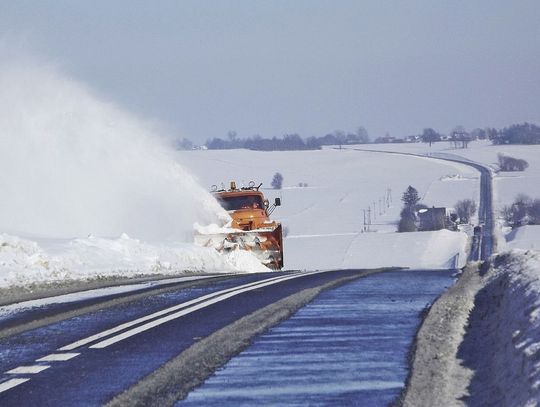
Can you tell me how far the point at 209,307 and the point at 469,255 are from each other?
67.3 meters

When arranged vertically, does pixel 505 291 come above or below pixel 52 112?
below

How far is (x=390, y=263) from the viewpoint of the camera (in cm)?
7669

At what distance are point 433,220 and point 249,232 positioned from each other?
82929mm

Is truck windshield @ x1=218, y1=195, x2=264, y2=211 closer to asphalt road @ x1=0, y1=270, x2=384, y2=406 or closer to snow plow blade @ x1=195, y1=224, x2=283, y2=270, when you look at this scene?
snow plow blade @ x1=195, y1=224, x2=283, y2=270

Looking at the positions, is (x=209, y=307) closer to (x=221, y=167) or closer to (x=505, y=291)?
(x=505, y=291)

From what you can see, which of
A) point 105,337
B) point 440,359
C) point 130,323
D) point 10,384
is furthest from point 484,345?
point 10,384

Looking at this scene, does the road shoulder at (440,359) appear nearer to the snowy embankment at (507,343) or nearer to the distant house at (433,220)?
the snowy embankment at (507,343)

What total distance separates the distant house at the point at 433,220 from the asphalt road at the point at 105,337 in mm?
95138

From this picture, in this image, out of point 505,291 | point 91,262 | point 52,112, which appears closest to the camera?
point 505,291

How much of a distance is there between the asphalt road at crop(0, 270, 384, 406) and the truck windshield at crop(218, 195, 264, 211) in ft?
47.6

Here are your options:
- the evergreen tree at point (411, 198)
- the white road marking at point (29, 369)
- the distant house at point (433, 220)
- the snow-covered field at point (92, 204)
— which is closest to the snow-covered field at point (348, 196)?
the evergreen tree at point (411, 198)

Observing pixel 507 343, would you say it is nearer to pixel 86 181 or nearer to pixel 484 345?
pixel 484 345

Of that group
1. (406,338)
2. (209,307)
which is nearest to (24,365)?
(406,338)

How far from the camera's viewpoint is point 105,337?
31.9ft
